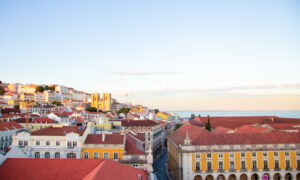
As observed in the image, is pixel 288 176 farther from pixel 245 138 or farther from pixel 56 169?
pixel 56 169

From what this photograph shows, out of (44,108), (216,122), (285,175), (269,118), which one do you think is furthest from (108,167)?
(44,108)

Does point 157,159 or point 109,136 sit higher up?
point 109,136

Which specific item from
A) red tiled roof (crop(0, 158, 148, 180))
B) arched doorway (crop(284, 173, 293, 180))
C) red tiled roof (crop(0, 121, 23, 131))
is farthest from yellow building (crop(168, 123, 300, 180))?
red tiled roof (crop(0, 121, 23, 131))

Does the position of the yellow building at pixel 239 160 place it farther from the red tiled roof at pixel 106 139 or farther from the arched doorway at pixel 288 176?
the red tiled roof at pixel 106 139

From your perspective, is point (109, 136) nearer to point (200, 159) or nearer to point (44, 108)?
point (200, 159)

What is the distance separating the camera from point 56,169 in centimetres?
2369

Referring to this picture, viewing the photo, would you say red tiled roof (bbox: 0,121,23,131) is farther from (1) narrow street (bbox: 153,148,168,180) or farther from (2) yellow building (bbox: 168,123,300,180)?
(2) yellow building (bbox: 168,123,300,180)

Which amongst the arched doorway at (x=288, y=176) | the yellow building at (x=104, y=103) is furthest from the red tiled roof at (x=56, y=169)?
the yellow building at (x=104, y=103)

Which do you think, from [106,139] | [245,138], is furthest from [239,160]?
[106,139]

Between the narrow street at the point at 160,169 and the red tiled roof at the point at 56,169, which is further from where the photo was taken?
the narrow street at the point at 160,169

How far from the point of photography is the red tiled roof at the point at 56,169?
22.8m

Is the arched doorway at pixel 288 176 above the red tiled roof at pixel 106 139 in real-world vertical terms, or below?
below

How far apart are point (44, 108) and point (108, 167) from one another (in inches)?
5079

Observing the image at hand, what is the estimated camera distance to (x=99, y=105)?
198m
